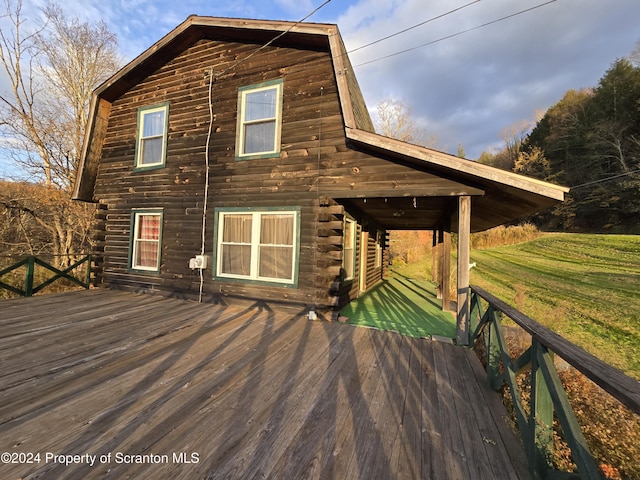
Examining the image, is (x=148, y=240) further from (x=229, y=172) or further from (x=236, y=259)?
(x=229, y=172)

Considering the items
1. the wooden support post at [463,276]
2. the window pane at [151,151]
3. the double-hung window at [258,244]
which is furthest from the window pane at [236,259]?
the wooden support post at [463,276]

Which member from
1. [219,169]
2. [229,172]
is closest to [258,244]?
[229,172]

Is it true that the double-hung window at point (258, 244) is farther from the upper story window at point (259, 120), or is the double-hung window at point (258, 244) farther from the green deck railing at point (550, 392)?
the green deck railing at point (550, 392)

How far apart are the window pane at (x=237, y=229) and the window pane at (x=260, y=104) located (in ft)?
7.84

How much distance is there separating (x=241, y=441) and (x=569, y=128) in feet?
144

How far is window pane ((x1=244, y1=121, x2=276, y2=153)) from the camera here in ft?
20.5

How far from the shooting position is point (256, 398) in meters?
2.65

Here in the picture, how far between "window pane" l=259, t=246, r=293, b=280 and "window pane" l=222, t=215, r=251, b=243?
1.85 ft

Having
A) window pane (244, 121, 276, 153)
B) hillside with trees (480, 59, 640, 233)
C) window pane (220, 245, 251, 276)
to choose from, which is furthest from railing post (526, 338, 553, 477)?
hillside with trees (480, 59, 640, 233)

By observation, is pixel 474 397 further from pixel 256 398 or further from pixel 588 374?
pixel 256 398

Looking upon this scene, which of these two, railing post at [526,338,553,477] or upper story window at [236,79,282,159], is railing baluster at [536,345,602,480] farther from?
upper story window at [236,79,282,159]

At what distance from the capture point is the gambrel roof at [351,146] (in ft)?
14.2

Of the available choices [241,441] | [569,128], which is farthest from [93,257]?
[569,128]

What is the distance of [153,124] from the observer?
7.74m
